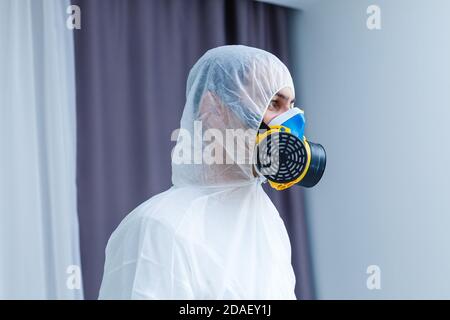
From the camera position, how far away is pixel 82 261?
2168 mm

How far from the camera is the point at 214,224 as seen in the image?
123 cm

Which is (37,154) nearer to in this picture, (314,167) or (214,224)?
(214,224)

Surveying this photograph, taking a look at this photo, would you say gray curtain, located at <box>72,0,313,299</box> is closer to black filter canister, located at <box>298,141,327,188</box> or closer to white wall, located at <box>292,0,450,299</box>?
white wall, located at <box>292,0,450,299</box>

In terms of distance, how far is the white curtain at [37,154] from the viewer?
198cm

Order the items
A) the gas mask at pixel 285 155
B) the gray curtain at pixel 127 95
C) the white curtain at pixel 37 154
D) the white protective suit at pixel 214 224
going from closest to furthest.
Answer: the white protective suit at pixel 214 224, the gas mask at pixel 285 155, the white curtain at pixel 37 154, the gray curtain at pixel 127 95

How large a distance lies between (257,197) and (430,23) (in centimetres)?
147

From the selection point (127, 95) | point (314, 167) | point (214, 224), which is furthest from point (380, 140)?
point (214, 224)

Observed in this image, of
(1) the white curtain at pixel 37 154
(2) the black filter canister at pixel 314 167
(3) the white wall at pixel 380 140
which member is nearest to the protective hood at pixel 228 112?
(2) the black filter canister at pixel 314 167

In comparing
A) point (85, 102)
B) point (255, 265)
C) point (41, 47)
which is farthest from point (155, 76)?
point (255, 265)

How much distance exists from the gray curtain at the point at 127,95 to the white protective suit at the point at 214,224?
3.10ft

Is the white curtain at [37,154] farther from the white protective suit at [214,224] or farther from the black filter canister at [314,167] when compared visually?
the black filter canister at [314,167]

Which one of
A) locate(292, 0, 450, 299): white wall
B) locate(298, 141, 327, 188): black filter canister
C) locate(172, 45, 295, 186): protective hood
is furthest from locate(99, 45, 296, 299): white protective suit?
locate(292, 0, 450, 299): white wall

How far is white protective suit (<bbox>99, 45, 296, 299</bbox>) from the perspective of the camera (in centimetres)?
109

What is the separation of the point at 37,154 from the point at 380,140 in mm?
1586
